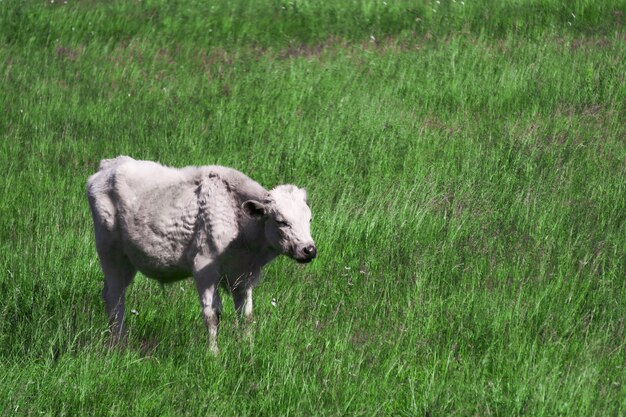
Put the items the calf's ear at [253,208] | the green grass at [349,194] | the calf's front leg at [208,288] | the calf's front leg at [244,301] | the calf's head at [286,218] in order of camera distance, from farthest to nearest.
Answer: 1. the calf's front leg at [244,301]
2. the calf's front leg at [208,288]
3. the calf's ear at [253,208]
4. the calf's head at [286,218]
5. the green grass at [349,194]

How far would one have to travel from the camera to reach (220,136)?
447 inches

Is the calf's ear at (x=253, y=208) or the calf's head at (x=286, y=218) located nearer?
the calf's head at (x=286, y=218)

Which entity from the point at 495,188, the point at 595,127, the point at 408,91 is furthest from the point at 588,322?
the point at 408,91

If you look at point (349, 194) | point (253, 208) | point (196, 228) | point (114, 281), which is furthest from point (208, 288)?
point (349, 194)

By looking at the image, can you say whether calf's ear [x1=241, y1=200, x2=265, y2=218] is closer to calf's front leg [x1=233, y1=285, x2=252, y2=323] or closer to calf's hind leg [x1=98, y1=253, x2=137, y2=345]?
calf's front leg [x1=233, y1=285, x2=252, y2=323]

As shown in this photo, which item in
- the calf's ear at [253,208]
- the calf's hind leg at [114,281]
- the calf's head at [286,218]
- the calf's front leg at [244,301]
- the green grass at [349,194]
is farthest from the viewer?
the calf's hind leg at [114,281]

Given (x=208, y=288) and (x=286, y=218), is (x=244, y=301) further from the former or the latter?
(x=286, y=218)

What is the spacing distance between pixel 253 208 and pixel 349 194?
3.13 metres

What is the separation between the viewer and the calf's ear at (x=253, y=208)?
6.21 meters

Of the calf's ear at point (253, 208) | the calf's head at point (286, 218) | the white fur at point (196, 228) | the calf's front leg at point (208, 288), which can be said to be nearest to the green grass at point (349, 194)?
the calf's front leg at point (208, 288)

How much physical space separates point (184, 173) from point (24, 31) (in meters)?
9.90

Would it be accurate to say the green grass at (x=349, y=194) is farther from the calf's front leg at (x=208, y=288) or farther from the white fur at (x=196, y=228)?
the white fur at (x=196, y=228)

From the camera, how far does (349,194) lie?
30.5ft

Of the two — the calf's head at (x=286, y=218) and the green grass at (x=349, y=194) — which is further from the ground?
the calf's head at (x=286, y=218)
